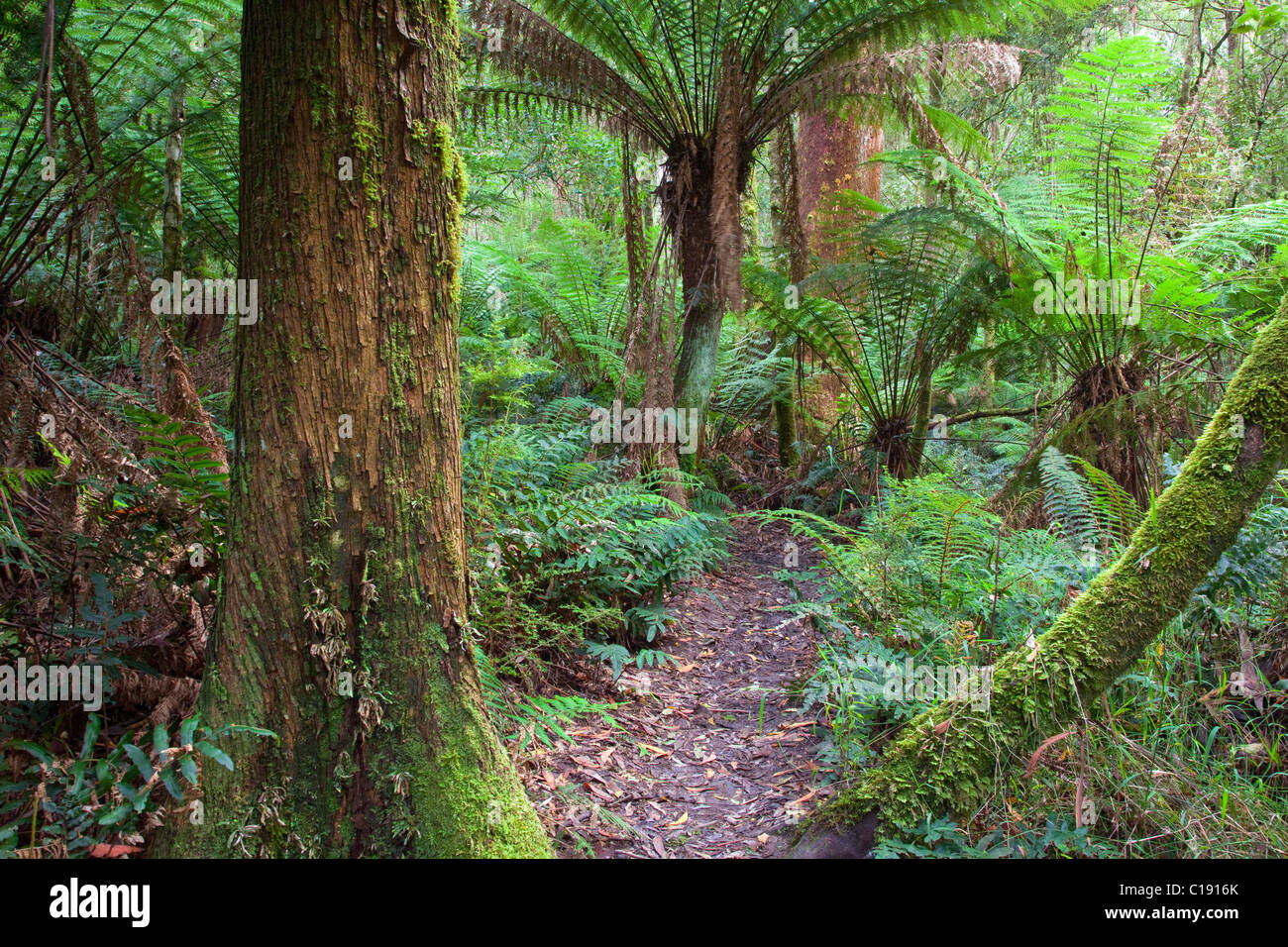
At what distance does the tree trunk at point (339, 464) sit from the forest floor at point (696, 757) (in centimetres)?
58

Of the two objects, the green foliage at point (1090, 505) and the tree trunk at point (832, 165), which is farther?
the tree trunk at point (832, 165)

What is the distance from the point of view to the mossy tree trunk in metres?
2.12

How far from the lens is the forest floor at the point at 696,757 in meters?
2.28

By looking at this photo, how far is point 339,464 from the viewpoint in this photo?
178cm

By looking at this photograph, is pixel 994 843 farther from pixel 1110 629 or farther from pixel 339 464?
pixel 339 464

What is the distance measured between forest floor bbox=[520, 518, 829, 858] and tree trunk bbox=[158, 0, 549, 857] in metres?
0.58

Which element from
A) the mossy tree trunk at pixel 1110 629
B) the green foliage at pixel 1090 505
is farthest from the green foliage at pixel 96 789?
the green foliage at pixel 1090 505

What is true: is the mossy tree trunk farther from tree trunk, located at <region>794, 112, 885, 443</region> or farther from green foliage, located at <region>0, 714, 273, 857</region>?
tree trunk, located at <region>794, 112, 885, 443</region>

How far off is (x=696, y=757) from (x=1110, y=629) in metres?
1.42

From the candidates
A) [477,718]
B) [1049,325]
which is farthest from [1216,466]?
[1049,325]

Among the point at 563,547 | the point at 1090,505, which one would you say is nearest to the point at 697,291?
the point at 563,547

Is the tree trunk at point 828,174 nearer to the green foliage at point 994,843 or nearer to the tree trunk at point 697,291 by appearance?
the tree trunk at point 697,291

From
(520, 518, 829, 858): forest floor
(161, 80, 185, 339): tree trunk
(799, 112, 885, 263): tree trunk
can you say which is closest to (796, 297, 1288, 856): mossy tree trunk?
(520, 518, 829, 858): forest floor
